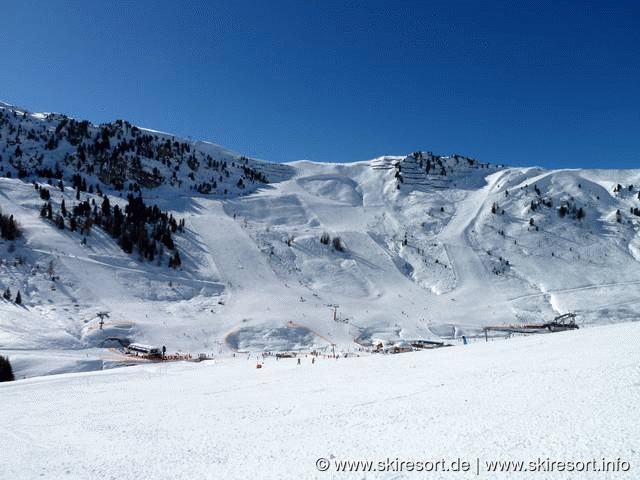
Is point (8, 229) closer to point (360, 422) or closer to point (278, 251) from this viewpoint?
point (278, 251)

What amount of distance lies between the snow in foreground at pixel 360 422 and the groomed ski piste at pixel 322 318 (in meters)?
0.06

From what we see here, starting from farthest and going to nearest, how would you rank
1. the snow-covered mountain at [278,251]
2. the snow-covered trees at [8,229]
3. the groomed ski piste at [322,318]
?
the snow-covered trees at [8,229], the snow-covered mountain at [278,251], the groomed ski piste at [322,318]

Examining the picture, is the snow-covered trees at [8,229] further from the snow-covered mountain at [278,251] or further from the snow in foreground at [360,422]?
the snow in foreground at [360,422]

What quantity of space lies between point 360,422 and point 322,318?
3598cm

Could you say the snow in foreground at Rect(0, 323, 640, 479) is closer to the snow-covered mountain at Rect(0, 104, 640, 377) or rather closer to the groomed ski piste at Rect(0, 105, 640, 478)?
the groomed ski piste at Rect(0, 105, 640, 478)

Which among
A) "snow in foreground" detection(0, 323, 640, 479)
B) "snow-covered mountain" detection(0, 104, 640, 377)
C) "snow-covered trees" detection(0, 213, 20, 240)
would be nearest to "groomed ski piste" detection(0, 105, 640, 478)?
"snow in foreground" detection(0, 323, 640, 479)

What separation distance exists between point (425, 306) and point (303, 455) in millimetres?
44966

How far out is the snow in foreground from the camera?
5.95 metres

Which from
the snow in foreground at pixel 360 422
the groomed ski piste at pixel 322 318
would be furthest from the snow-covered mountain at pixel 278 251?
the snow in foreground at pixel 360 422

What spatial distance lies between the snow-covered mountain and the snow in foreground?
18373 millimetres

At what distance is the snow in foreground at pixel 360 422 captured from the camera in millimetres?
5945

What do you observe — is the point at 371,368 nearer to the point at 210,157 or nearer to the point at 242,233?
the point at 242,233

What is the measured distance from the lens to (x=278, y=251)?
6234 centimetres

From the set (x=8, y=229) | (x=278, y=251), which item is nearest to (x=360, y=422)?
(x=8, y=229)
